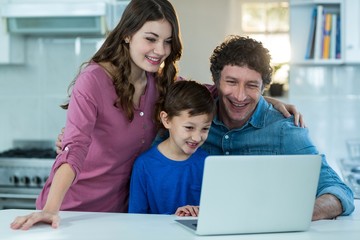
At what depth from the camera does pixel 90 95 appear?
91.7 inches

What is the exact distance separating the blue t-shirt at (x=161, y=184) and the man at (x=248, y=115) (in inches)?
8.9

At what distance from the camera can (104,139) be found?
96.0 inches

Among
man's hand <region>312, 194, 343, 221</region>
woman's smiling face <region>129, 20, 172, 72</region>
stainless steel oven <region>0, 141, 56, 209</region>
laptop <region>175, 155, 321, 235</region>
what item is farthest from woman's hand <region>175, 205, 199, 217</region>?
stainless steel oven <region>0, 141, 56, 209</region>

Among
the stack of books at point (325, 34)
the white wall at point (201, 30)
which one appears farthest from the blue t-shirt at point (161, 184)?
the stack of books at point (325, 34)

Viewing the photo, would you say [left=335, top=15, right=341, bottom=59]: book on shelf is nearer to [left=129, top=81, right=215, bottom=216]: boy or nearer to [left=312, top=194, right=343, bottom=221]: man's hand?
[left=129, top=81, right=215, bottom=216]: boy

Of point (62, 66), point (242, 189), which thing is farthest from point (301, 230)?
point (62, 66)

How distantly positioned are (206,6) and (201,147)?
1.94 meters

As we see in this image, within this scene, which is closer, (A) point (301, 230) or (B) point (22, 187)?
(A) point (301, 230)

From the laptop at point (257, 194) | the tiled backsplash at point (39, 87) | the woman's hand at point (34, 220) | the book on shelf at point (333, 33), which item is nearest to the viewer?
the laptop at point (257, 194)

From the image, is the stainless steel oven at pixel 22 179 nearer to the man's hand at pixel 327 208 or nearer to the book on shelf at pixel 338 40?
the book on shelf at pixel 338 40

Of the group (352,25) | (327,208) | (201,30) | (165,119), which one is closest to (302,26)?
(352,25)

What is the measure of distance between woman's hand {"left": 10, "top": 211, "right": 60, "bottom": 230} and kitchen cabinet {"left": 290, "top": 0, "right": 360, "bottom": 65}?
8.99 feet

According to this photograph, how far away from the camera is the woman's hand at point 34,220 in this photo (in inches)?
76.6

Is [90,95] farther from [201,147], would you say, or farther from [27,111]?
[27,111]
